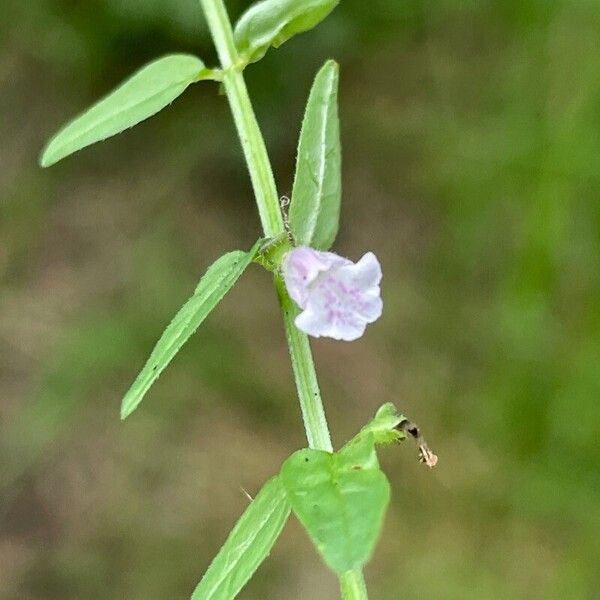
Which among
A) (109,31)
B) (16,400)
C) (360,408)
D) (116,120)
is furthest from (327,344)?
(116,120)

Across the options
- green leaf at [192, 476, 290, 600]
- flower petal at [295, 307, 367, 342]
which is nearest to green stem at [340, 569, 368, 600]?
green leaf at [192, 476, 290, 600]

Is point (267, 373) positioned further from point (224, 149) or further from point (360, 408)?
point (224, 149)

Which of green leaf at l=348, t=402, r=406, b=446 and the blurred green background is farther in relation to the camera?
the blurred green background

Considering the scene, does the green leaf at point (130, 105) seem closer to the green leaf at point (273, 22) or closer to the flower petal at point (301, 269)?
the green leaf at point (273, 22)

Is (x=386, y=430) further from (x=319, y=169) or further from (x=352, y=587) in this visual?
(x=319, y=169)

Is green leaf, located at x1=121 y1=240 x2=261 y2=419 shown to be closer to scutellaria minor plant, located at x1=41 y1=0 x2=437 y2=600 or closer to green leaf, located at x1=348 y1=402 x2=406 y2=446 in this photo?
scutellaria minor plant, located at x1=41 y1=0 x2=437 y2=600

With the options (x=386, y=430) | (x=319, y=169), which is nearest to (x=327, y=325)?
(x=386, y=430)
